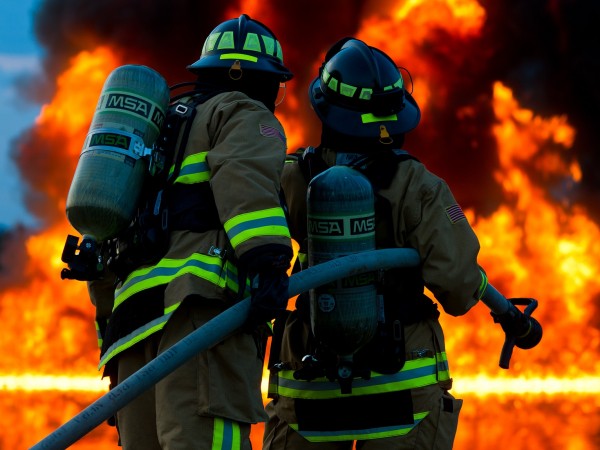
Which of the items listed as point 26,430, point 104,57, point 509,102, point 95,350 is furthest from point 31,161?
point 509,102

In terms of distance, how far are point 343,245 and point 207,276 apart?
624 mm

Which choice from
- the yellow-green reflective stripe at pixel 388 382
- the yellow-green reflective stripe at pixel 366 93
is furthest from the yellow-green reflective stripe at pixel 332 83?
the yellow-green reflective stripe at pixel 388 382

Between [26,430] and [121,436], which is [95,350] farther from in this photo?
[121,436]

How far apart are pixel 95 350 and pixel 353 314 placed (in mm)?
9898

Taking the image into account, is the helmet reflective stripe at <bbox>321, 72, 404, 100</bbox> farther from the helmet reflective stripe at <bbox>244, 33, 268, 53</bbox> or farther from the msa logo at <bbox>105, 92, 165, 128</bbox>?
the msa logo at <bbox>105, 92, 165, 128</bbox>

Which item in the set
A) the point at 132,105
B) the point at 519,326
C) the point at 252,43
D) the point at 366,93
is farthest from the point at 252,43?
the point at 519,326

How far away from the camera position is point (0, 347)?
13977mm

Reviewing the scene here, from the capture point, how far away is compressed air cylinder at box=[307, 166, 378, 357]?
454 cm

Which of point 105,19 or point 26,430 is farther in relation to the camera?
point 105,19

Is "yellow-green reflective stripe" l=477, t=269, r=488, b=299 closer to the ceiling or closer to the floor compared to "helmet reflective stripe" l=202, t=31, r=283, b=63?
closer to the floor

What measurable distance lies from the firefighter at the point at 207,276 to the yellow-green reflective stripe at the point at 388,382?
0.42 m

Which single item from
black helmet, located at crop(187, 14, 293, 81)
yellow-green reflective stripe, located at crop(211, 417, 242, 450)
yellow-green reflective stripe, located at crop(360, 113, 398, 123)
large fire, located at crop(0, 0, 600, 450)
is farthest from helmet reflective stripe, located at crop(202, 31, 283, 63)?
large fire, located at crop(0, 0, 600, 450)

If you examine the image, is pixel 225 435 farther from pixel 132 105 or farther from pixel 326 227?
pixel 132 105

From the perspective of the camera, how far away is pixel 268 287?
13.8ft
